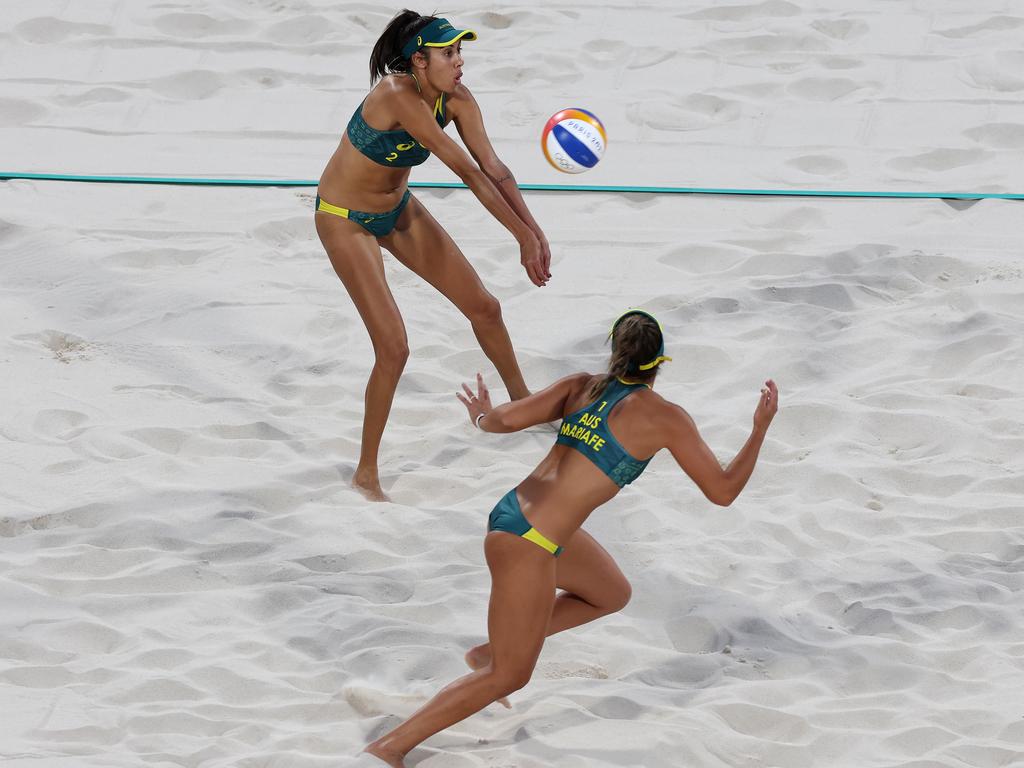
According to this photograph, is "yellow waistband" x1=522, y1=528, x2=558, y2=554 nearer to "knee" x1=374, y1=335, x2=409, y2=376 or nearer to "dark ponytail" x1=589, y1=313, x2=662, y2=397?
"dark ponytail" x1=589, y1=313, x2=662, y2=397

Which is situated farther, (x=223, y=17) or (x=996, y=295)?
(x=223, y=17)

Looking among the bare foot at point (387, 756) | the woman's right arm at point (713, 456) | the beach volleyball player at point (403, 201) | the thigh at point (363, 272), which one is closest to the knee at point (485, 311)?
the beach volleyball player at point (403, 201)

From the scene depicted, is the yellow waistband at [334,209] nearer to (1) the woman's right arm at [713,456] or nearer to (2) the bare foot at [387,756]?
(1) the woman's right arm at [713,456]

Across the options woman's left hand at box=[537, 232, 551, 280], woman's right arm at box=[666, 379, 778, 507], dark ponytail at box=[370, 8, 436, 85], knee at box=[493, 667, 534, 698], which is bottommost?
knee at box=[493, 667, 534, 698]

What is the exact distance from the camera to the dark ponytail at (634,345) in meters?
3.71

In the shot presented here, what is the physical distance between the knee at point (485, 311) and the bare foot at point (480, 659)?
1.59m

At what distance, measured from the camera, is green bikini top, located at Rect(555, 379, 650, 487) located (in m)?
3.73

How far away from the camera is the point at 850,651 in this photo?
4309 mm

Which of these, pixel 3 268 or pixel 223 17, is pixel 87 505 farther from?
pixel 223 17

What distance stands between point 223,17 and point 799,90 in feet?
11.5

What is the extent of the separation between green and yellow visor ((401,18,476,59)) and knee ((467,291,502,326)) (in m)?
0.96

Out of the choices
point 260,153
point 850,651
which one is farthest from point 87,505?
point 260,153

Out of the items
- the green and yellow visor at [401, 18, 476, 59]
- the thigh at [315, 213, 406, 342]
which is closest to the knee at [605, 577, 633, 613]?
the thigh at [315, 213, 406, 342]

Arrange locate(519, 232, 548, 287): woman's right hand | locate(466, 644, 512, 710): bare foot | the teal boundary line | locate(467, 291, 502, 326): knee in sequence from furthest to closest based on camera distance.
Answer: the teal boundary line
locate(467, 291, 502, 326): knee
locate(519, 232, 548, 287): woman's right hand
locate(466, 644, 512, 710): bare foot
